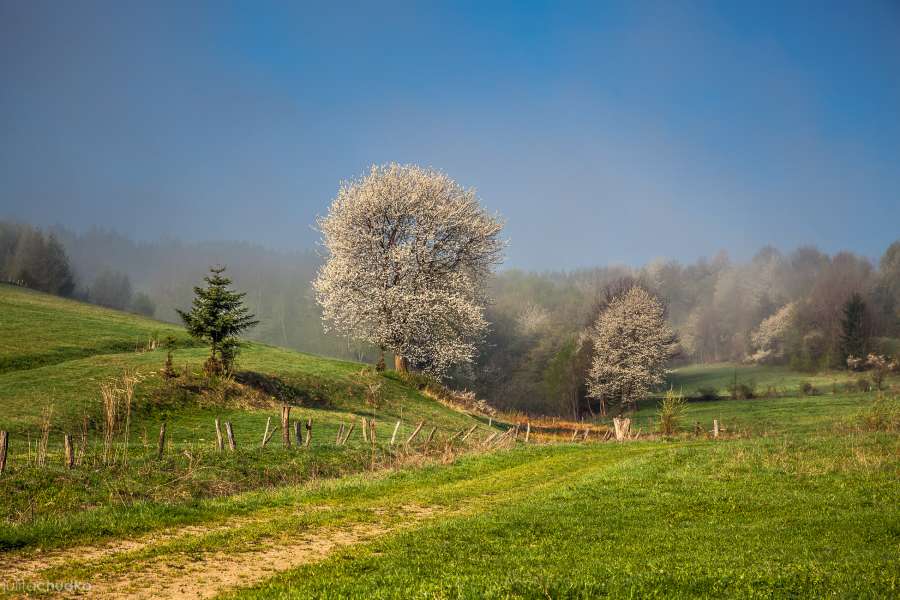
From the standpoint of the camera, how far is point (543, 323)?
11675cm

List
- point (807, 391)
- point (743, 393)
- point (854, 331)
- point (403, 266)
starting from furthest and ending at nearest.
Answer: point (854, 331)
point (743, 393)
point (807, 391)
point (403, 266)

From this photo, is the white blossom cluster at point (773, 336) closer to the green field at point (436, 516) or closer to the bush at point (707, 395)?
the bush at point (707, 395)

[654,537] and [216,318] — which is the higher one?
[216,318]

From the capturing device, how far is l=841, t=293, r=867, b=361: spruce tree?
85.3 m

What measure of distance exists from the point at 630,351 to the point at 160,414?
5826 cm

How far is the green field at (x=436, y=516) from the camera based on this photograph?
32.2ft

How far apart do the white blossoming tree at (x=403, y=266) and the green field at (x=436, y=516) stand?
2255 cm

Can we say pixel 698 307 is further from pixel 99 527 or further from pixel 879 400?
pixel 99 527

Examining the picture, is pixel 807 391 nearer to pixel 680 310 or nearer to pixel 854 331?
pixel 854 331

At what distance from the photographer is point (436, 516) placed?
16562 millimetres

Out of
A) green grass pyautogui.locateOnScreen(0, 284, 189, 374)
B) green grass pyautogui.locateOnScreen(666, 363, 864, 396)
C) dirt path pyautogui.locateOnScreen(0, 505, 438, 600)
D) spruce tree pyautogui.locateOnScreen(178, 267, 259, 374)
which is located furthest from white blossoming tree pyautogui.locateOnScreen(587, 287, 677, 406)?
dirt path pyautogui.locateOnScreen(0, 505, 438, 600)

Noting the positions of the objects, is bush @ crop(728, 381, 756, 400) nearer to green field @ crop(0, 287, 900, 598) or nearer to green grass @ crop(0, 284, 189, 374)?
green field @ crop(0, 287, 900, 598)

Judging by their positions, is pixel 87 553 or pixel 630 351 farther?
pixel 630 351

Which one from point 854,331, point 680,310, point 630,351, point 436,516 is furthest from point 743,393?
point 680,310
